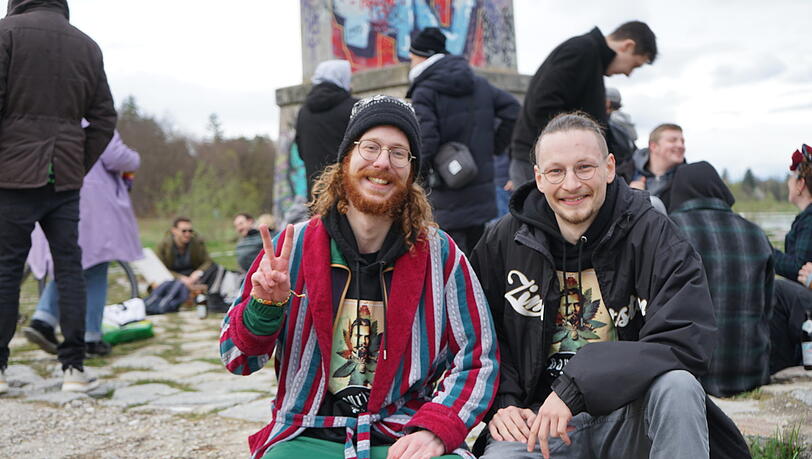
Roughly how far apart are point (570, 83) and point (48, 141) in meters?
2.96

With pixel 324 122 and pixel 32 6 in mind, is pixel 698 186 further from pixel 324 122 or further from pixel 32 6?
pixel 32 6

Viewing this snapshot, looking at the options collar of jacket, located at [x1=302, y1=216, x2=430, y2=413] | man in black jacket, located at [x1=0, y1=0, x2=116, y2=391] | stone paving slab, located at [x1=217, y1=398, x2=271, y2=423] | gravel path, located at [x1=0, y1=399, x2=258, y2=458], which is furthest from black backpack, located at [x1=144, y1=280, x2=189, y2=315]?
collar of jacket, located at [x1=302, y1=216, x2=430, y2=413]

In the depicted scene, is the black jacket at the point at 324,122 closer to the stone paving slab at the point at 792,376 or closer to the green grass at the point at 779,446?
the stone paving slab at the point at 792,376

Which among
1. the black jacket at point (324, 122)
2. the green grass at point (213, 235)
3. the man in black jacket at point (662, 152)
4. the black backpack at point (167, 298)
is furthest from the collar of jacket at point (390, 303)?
the green grass at point (213, 235)

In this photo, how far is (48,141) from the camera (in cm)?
431

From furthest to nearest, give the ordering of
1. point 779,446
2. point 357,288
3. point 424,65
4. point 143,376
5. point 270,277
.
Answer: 1. point 143,376
2. point 424,65
3. point 779,446
4. point 357,288
5. point 270,277

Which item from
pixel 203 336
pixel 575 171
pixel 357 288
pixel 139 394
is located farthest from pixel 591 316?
pixel 203 336

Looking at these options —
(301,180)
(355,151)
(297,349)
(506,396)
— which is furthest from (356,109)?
(301,180)

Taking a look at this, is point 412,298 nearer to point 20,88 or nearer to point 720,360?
point 720,360

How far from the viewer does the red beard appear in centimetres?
250

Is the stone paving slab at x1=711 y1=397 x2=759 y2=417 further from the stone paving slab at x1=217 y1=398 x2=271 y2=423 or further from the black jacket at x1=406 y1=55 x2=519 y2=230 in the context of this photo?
the stone paving slab at x1=217 y1=398 x2=271 y2=423

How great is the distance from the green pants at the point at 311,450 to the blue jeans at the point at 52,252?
8.50 feet

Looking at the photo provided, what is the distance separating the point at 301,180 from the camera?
930cm

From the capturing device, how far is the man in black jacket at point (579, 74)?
14.7 ft
